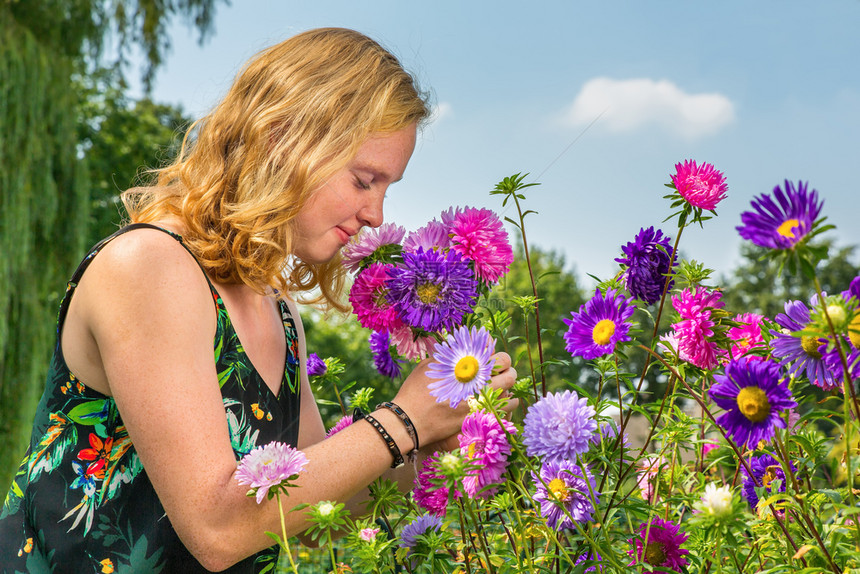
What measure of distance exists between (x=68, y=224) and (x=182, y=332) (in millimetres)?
5943

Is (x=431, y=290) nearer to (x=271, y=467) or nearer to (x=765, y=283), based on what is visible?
(x=271, y=467)

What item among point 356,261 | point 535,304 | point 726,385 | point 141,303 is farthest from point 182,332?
point 726,385

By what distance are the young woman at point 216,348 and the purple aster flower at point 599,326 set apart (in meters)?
0.11

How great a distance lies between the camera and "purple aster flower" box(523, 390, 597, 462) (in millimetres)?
779

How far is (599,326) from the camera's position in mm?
881

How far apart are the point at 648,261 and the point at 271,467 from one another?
553mm

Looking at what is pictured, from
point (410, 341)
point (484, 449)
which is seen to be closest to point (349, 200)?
point (410, 341)

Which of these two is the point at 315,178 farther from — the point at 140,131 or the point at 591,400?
the point at 140,131

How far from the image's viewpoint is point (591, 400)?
926 mm

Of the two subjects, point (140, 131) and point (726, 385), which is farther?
point (140, 131)

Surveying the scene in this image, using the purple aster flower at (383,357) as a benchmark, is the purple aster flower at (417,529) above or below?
below

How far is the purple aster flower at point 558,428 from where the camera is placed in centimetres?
78

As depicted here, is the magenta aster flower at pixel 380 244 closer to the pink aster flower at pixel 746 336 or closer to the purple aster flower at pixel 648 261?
the purple aster flower at pixel 648 261

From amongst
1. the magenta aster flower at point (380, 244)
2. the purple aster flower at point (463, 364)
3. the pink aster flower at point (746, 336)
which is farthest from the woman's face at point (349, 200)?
the pink aster flower at point (746, 336)
